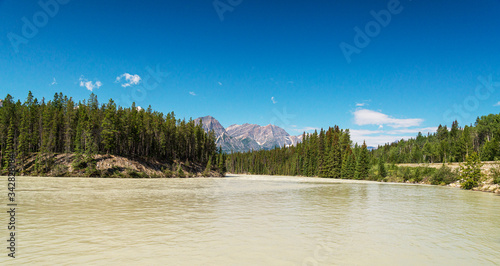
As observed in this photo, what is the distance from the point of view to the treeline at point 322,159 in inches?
3971

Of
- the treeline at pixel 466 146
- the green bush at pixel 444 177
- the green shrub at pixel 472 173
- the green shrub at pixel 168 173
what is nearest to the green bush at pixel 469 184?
the green shrub at pixel 472 173

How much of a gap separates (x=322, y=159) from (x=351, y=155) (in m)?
19.7

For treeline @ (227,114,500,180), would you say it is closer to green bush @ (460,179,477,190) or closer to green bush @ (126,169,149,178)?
green bush @ (460,179,477,190)

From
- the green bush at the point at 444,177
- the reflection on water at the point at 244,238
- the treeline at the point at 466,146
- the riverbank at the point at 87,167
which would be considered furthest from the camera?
the treeline at the point at 466,146

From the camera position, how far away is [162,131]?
9788cm

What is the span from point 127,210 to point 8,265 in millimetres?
10199

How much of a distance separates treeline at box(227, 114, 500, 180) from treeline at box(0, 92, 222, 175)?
62.9m

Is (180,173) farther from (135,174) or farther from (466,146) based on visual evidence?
(466,146)

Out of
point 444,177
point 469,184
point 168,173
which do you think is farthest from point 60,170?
point 444,177

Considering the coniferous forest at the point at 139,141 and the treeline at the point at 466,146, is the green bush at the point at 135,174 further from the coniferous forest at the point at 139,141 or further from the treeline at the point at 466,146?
the treeline at the point at 466,146

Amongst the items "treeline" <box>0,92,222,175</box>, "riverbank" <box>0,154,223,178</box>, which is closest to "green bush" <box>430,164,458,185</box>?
"riverbank" <box>0,154,223,178</box>

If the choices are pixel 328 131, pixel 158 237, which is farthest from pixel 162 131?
pixel 158 237

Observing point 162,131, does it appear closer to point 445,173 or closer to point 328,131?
point 328,131

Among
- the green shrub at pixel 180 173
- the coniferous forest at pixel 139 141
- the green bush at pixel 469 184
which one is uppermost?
the coniferous forest at pixel 139 141
